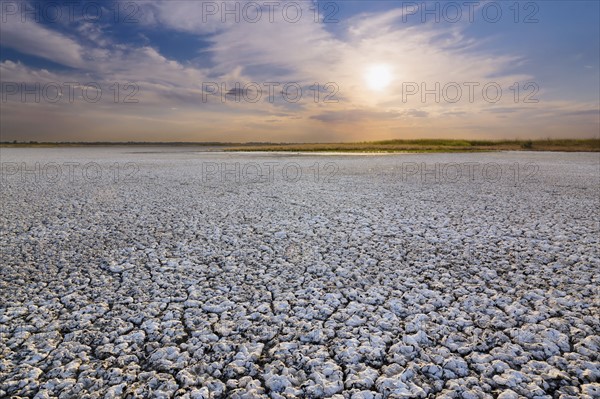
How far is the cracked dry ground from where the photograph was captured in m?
2.07

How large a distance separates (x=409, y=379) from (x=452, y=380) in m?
0.25

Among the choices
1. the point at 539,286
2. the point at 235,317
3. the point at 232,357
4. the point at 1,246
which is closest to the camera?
the point at 232,357

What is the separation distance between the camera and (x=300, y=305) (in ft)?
9.71

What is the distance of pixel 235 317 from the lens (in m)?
2.76

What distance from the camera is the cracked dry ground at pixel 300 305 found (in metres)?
2.07

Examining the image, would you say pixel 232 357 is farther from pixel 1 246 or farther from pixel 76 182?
pixel 76 182

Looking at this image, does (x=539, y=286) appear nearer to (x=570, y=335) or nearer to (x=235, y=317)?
(x=570, y=335)

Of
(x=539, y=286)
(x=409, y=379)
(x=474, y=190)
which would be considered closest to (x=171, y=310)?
(x=409, y=379)

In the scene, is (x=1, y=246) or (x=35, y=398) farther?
(x=1, y=246)

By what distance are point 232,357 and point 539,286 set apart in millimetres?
2870

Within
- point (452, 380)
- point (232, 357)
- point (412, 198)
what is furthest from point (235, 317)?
point (412, 198)

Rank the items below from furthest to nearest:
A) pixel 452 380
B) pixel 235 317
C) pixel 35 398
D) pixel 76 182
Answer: pixel 76 182 → pixel 235 317 → pixel 452 380 → pixel 35 398

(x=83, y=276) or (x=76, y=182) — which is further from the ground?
(x=76, y=182)

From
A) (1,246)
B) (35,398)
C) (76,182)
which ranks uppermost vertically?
(76,182)
